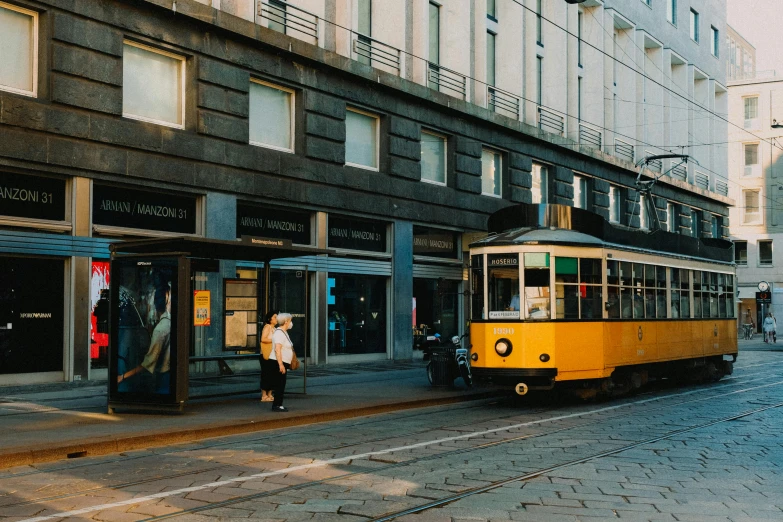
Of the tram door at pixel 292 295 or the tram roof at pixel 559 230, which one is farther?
the tram door at pixel 292 295

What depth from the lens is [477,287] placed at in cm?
1543

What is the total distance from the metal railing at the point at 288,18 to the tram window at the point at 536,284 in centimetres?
865

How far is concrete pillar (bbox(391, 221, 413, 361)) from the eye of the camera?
2420 cm

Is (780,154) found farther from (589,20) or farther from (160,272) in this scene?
(160,272)

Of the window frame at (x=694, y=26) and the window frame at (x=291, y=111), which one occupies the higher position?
the window frame at (x=694, y=26)

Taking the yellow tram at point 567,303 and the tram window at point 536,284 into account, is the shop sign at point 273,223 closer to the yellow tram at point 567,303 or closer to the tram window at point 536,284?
the yellow tram at point 567,303

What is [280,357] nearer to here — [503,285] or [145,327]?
[145,327]

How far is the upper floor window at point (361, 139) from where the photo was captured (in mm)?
22859

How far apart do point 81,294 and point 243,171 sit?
4752 mm

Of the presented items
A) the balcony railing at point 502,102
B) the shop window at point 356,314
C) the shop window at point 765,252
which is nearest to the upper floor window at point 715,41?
the shop window at point 765,252

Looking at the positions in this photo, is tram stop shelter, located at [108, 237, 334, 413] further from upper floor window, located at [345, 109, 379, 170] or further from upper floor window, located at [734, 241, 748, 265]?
upper floor window, located at [734, 241, 748, 265]

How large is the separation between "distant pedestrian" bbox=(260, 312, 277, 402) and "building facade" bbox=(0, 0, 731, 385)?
3.72ft

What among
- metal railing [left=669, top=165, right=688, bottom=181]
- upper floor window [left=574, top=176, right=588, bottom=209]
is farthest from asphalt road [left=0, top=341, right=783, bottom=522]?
metal railing [left=669, top=165, right=688, bottom=181]

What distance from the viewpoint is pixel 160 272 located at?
12.7 metres
